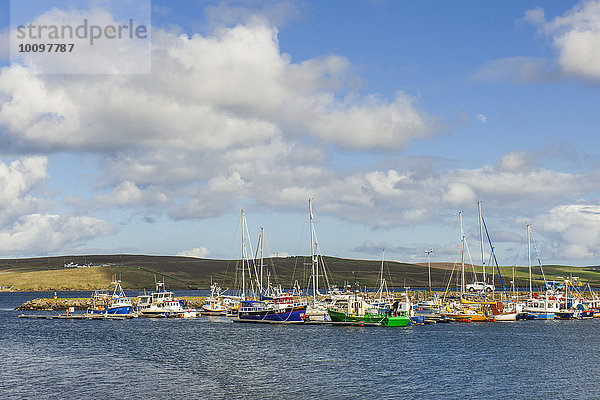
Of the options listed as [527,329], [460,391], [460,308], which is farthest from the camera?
[460,308]

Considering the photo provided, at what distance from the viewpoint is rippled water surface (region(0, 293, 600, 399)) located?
58.7m

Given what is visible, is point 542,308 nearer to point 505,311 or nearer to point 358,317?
point 505,311

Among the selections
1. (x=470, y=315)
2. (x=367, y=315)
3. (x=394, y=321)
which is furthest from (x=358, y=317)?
(x=470, y=315)

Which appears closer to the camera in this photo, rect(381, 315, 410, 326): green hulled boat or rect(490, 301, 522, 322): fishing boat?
rect(381, 315, 410, 326): green hulled boat

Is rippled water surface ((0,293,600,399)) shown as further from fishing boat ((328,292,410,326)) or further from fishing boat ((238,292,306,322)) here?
fishing boat ((238,292,306,322))

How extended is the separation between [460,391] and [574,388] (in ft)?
36.0

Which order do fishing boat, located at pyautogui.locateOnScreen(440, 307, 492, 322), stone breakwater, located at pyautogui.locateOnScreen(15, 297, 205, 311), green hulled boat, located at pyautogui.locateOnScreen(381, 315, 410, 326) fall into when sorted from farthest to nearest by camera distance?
stone breakwater, located at pyautogui.locateOnScreen(15, 297, 205, 311)
fishing boat, located at pyautogui.locateOnScreen(440, 307, 492, 322)
green hulled boat, located at pyautogui.locateOnScreen(381, 315, 410, 326)

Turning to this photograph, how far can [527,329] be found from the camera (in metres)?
116

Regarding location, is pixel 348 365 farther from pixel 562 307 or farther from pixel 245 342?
pixel 562 307

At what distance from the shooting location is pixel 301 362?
7500cm

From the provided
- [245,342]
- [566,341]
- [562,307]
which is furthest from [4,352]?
[562,307]

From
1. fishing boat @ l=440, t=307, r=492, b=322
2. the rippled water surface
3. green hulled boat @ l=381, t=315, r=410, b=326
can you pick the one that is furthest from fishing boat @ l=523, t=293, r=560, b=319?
green hulled boat @ l=381, t=315, r=410, b=326

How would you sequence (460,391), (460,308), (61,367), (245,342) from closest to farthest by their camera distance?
(460,391)
(61,367)
(245,342)
(460,308)

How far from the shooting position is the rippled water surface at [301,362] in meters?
58.7
